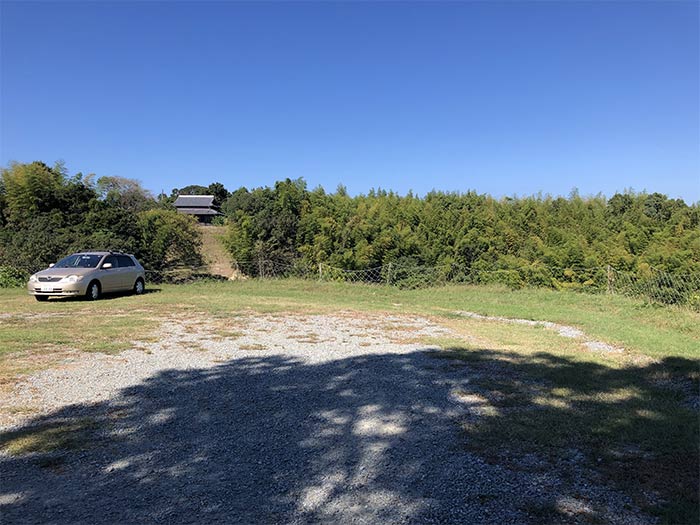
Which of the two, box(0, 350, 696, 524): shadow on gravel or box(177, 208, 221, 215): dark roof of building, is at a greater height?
box(177, 208, 221, 215): dark roof of building

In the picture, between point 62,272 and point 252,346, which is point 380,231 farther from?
point 252,346

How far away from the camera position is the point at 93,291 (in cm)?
1352

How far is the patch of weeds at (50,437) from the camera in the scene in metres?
3.55

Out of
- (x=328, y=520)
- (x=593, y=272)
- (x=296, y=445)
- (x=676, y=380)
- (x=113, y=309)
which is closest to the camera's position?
(x=328, y=520)

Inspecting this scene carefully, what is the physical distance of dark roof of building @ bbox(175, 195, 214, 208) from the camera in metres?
67.9

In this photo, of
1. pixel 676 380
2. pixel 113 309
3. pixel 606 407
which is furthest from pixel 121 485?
pixel 113 309

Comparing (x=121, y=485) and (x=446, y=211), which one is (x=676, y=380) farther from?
(x=446, y=211)

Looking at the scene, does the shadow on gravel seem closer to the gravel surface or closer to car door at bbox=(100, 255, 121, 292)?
the gravel surface

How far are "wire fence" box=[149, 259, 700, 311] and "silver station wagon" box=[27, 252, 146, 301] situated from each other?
459cm

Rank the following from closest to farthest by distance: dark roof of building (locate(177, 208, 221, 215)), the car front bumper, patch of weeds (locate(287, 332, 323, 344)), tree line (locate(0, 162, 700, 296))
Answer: patch of weeds (locate(287, 332, 323, 344)) → the car front bumper → tree line (locate(0, 162, 700, 296)) → dark roof of building (locate(177, 208, 221, 215))

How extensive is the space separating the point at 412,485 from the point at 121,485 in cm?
181

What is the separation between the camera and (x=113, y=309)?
1141cm

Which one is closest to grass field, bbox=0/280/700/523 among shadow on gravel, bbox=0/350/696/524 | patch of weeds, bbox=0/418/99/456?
shadow on gravel, bbox=0/350/696/524

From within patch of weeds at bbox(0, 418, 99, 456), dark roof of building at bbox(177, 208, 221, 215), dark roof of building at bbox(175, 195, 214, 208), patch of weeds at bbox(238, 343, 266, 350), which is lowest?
patch of weeds at bbox(0, 418, 99, 456)
